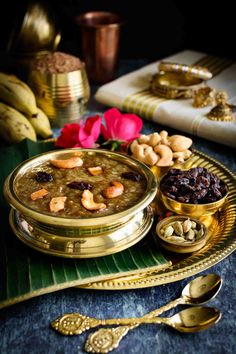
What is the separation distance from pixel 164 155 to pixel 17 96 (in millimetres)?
473

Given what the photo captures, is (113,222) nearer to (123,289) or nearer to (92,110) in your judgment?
(123,289)

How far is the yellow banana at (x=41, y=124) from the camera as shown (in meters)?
1.36

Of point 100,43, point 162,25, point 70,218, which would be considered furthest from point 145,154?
point 162,25

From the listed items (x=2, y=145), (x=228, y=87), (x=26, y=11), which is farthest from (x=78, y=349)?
(x=26, y=11)

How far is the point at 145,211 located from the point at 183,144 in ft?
0.85

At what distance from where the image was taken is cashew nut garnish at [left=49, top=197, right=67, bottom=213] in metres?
0.82

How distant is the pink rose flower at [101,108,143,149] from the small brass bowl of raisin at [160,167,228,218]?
25cm

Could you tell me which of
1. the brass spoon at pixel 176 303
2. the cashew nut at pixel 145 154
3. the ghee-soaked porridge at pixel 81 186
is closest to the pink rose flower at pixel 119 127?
the cashew nut at pixel 145 154

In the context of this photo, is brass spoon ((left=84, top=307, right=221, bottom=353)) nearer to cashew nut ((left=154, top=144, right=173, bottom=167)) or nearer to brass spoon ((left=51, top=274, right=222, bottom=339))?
brass spoon ((left=51, top=274, right=222, bottom=339))

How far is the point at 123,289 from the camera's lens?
31.7 inches

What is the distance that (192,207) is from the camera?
3.13ft

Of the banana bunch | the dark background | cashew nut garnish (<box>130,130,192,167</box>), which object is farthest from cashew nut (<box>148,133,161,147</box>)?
A: the dark background

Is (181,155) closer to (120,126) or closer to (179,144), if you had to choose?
(179,144)

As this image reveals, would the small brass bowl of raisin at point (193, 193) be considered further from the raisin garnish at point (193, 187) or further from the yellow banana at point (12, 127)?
the yellow banana at point (12, 127)
